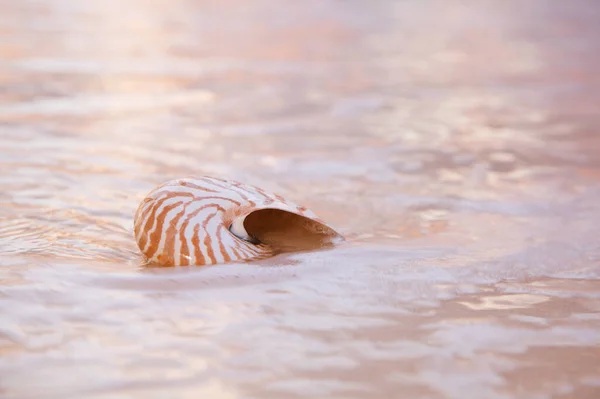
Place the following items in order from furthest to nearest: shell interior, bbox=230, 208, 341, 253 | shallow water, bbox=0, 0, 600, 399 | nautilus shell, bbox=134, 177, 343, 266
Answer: shell interior, bbox=230, 208, 341, 253
nautilus shell, bbox=134, 177, 343, 266
shallow water, bbox=0, 0, 600, 399

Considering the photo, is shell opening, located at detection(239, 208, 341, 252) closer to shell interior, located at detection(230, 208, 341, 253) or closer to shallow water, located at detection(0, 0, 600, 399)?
shell interior, located at detection(230, 208, 341, 253)

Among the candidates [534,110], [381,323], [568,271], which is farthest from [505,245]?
[534,110]

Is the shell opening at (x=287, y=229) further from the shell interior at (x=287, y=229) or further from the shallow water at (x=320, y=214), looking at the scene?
the shallow water at (x=320, y=214)

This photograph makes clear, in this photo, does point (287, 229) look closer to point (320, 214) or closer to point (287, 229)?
point (287, 229)

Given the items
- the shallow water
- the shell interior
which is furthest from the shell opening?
the shallow water

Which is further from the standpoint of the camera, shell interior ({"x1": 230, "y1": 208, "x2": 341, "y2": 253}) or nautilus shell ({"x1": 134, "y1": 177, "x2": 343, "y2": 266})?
shell interior ({"x1": 230, "y1": 208, "x2": 341, "y2": 253})

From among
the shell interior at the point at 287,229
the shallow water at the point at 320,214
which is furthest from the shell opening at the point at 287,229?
the shallow water at the point at 320,214

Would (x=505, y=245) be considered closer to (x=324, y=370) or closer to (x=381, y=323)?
(x=381, y=323)
